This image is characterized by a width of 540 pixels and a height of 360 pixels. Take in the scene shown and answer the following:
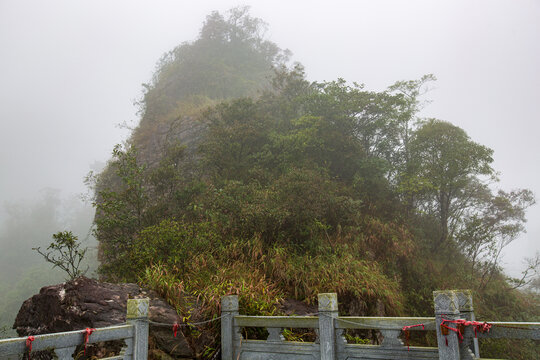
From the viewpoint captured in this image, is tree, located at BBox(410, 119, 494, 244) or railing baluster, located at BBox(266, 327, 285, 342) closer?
railing baluster, located at BBox(266, 327, 285, 342)

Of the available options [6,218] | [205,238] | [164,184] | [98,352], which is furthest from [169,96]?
[6,218]

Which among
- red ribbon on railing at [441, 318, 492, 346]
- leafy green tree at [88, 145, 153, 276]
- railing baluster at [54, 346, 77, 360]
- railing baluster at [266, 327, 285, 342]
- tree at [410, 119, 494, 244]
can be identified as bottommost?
railing baluster at [266, 327, 285, 342]

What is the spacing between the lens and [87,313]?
5.15m

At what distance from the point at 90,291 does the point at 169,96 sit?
18.6m

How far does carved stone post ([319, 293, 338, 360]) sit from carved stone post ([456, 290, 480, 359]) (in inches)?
62.9

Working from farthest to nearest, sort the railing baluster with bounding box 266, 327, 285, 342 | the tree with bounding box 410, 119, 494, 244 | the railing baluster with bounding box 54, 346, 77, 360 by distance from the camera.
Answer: the tree with bounding box 410, 119, 494, 244 < the railing baluster with bounding box 266, 327, 285, 342 < the railing baluster with bounding box 54, 346, 77, 360

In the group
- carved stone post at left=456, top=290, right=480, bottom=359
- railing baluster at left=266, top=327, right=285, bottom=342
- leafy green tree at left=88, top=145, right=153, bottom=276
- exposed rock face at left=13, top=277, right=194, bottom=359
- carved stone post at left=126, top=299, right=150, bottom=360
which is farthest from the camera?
leafy green tree at left=88, top=145, right=153, bottom=276

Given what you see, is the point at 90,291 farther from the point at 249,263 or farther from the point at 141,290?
the point at 249,263

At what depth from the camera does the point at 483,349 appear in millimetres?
10805

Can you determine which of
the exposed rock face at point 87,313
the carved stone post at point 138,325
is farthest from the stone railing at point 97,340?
the exposed rock face at point 87,313

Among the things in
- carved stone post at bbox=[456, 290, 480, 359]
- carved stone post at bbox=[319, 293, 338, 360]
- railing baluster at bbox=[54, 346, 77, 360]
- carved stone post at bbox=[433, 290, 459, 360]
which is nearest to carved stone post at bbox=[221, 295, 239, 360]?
carved stone post at bbox=[319, 293, 338, 360]

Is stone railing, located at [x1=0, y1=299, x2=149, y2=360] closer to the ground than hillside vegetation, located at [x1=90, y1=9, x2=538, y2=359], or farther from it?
closer to the ground

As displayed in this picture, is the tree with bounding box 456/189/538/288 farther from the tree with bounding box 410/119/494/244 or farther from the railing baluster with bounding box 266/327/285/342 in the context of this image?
the railing baluster with bounding box 266/327/285/342

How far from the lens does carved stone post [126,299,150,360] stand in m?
4.33
